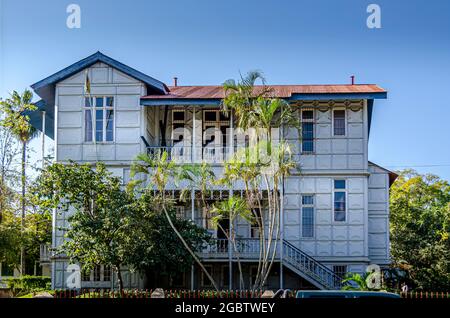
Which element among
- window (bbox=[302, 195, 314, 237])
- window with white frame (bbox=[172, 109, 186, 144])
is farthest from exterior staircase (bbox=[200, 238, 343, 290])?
window with white frame (bbox=[172, 109, 186, 144])

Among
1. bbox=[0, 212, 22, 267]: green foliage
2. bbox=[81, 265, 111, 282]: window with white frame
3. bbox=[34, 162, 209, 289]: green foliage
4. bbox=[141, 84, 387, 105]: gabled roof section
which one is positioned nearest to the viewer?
bbox=[34, 162, 209, 289]: green foliage

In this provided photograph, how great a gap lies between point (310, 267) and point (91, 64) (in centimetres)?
1087

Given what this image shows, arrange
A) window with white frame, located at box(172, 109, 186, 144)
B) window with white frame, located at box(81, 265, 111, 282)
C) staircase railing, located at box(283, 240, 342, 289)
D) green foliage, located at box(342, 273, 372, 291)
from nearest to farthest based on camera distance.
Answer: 1. green foliage, located at box(342, 273, 372, 291)
2. staircase railing, located at box(283, 240, 342, 289)
3. window with white frame, located at box(81, 265, 111, 282)
4. window with white frame, located at box(172, 109, 186, 144)

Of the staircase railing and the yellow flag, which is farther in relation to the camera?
the yellow flag

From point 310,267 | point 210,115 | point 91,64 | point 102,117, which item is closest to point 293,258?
point 310,267

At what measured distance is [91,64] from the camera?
25.2 metres

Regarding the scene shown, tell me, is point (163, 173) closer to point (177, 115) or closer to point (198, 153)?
point (198, 153)

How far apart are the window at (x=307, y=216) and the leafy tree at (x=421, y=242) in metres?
4.91

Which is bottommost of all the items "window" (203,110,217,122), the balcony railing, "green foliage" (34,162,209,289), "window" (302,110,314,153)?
"green foliage" (34,162,209,289)

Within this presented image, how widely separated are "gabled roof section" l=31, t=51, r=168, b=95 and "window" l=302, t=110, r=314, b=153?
18.2 feet

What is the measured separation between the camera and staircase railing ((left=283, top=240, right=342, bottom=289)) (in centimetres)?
2378

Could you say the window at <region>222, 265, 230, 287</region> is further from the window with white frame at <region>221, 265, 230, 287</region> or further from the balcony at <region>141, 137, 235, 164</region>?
the balcony at <region>141, 137, 235, 164</region>
